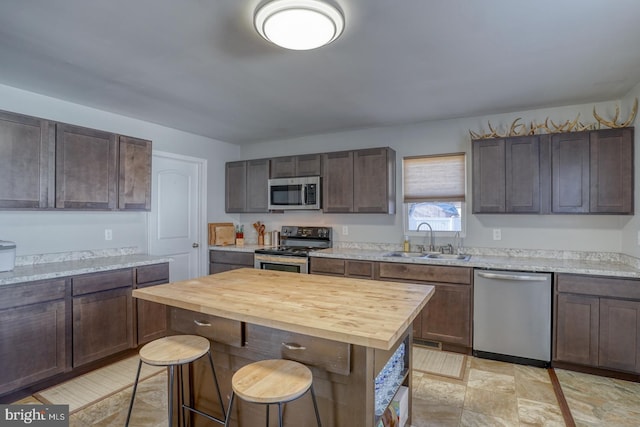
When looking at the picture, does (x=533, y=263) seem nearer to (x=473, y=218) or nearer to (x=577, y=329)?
(x=577, y=329)

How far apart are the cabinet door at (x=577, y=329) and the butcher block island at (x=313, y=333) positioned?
171cm

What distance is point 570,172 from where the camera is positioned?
3113mm

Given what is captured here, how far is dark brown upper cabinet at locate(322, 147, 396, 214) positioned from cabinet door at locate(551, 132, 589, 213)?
161 centimetres

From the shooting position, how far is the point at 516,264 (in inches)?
120

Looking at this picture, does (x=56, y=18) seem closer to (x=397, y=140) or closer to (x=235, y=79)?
(x=235, y=79)

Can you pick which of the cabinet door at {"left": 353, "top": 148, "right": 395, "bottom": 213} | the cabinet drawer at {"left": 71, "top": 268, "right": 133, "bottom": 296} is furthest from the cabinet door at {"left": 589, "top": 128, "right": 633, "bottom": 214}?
the cabinet drawer at {"left": 71, "top": 268, "right": 133, "bottom": 296}

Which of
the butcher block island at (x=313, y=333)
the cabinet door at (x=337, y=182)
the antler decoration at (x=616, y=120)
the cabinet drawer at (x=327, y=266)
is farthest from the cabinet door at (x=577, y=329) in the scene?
the cabinet door at (x=337, y=182)

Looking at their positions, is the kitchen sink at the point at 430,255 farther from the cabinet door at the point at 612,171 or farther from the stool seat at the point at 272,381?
the stool seat at the point at 272,381

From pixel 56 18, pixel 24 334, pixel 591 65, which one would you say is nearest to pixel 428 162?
pixel 591 65

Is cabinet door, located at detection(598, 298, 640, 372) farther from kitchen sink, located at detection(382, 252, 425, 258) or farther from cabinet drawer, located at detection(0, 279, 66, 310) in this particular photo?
cabinet drawer, located at detection(0, 279, 66, 310)

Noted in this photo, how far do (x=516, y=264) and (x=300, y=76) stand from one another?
101 inches

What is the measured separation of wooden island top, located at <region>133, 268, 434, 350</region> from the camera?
132cm

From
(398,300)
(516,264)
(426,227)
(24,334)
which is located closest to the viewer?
(398,300)

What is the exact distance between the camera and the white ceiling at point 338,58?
1.81 m
